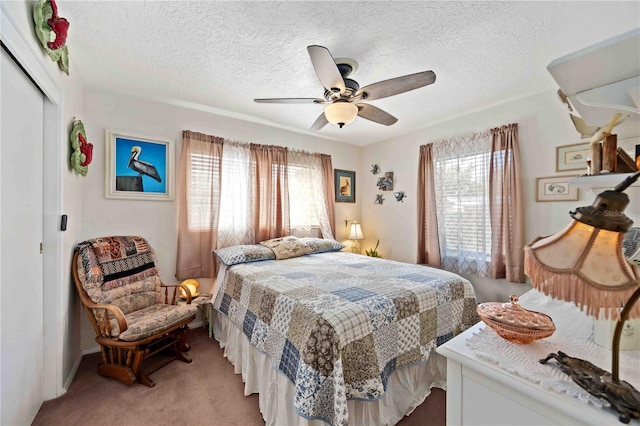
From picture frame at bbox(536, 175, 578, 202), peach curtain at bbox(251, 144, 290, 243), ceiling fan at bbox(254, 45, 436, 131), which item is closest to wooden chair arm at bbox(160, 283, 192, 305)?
peach curtain at bbox(251, 144, 290, 243)

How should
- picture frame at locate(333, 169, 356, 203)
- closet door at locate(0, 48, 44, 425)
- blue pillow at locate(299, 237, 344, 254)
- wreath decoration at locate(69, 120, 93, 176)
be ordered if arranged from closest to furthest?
closet door at locate(0, 48, 44, 425) < wreath decoration at locate(69, 120, 93, 176) < blue pillow at locate(299, 237, 344, 254) < picture frame at locate(333, 169, 356, 203)

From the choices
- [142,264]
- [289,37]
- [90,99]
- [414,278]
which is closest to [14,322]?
[142,264]

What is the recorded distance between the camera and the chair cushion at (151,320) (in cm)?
196

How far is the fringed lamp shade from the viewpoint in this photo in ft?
2.02

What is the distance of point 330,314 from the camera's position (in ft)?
4.93

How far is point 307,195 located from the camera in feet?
13.1

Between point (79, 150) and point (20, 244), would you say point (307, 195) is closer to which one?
point (79, 150)

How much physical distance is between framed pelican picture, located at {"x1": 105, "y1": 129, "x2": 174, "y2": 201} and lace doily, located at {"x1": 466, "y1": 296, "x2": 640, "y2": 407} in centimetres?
310

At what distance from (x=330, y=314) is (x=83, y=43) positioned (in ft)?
8.42

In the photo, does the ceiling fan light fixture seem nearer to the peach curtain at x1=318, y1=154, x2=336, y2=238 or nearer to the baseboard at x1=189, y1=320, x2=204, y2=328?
the peach curtain at x1=318, y1=154, x2=336, y2=238

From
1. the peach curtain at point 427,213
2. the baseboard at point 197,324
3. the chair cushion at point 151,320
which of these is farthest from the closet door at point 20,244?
the peach curtain at point 427,213

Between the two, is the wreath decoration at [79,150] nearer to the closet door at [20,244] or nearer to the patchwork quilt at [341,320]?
the closet door at [20,244]

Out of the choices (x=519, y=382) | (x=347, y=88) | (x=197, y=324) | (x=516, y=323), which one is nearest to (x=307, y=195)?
(x=347, y=88)

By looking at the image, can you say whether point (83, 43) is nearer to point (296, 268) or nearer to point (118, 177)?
point (118, 177)
